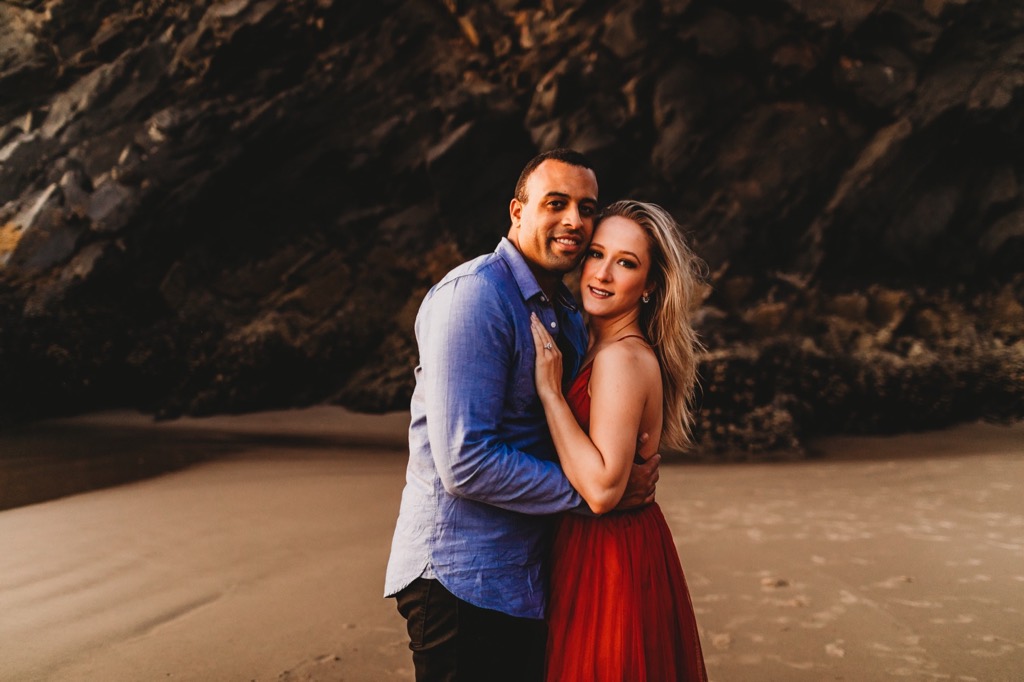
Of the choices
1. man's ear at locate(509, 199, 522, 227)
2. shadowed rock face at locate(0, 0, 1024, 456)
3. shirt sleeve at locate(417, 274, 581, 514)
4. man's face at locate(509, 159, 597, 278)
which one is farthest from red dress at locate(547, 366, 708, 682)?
shadowed rock face at locate(0, 0, 1024, 456)

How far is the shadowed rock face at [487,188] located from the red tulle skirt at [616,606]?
629 cm

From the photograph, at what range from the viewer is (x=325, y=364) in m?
10.8

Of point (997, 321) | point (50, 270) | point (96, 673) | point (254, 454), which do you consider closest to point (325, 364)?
point (254, 454)

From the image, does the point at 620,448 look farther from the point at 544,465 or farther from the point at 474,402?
the point at 474,402

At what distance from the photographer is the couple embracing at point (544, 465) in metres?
1.82

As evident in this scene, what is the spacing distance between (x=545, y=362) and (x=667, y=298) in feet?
1.52

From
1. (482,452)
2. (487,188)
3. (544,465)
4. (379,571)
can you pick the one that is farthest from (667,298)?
(487,188)

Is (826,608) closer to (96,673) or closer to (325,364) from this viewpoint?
(96,673)

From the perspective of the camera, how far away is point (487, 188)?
36.2ft

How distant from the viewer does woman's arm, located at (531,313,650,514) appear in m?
1.90

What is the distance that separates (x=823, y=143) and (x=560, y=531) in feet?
30.0

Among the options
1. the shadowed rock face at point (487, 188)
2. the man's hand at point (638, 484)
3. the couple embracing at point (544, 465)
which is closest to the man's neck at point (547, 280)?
the couple embracing at point (544, 465)

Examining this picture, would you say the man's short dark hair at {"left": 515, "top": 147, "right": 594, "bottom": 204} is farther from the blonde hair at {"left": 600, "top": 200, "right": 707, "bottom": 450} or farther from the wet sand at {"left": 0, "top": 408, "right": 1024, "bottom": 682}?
the wet sand at {"left": 0, "top": 408, "right": 1024, "bottom": 682}

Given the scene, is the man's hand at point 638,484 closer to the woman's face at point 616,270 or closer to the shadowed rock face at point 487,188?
the woman's face at point 616,270
